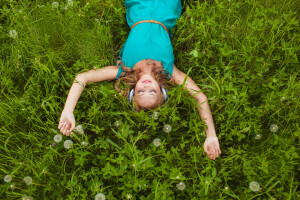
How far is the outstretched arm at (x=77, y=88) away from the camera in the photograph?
2.42 metres

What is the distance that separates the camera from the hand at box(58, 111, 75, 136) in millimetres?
2383

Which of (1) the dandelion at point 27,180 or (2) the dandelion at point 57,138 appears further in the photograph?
(2) the dandelion at point 57,138

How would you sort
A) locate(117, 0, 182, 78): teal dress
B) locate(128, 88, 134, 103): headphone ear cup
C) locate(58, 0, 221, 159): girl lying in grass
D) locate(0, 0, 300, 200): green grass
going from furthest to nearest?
1. locate(117, 0, 182, 78): teal dress
2. locate(128, 88, 134, 103): headphone ear cup
3. locate(58, 0, 221, 159): girl lying in grass
4. locate(0, 0, 300, 200): green grass

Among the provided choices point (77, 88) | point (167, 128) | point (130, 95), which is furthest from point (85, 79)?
point (167, 128)

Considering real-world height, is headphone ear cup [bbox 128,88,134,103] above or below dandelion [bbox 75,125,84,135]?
below

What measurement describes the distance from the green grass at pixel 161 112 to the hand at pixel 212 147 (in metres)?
0.07

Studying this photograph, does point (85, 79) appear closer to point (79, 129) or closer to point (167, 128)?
point (79, 129)

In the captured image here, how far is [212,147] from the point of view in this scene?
2.47m

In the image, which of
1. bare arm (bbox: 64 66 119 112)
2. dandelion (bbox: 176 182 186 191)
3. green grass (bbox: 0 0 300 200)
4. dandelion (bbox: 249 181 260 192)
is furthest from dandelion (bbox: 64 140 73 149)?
dandelion (bbox: 249 181 260 192)

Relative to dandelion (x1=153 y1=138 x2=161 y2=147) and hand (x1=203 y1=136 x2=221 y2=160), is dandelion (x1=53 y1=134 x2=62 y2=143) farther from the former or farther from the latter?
hand (x1=203 y1=136 x2=221 y2=160)

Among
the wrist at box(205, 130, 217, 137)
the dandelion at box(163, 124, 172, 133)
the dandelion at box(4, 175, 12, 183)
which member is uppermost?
the dandelion at box(163, 124, 172, 133)

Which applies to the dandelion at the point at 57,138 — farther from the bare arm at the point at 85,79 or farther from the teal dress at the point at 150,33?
the teal dress at the point at 150,33

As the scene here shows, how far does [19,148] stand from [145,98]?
59.8 inches

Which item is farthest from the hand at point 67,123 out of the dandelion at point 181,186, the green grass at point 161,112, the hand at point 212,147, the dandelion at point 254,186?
the dandelion at point 254,186
